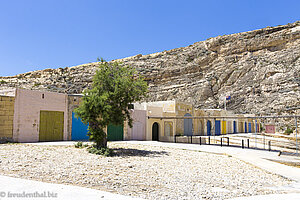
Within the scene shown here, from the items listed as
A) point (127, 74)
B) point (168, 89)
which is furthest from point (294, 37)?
point (127, 74)

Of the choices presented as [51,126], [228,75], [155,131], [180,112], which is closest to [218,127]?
[180,112]

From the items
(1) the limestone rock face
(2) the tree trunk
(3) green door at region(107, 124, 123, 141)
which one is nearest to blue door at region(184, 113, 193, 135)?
(3) green door at region(107, 124, 123, 141)

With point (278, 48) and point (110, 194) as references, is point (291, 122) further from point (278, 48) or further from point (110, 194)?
point (110, 194)

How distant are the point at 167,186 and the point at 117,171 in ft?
7.69

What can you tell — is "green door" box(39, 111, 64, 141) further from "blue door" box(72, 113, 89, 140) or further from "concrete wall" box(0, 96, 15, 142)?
"concrete wall" box(0, 96, 15, 142)

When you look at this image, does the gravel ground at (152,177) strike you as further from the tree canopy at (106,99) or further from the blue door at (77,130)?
the blue door at (77,130)

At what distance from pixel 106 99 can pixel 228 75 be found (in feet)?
141

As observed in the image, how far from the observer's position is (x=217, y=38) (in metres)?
55.9

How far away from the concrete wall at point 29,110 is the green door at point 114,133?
5083mm

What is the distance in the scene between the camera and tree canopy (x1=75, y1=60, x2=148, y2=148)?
44.2 ft

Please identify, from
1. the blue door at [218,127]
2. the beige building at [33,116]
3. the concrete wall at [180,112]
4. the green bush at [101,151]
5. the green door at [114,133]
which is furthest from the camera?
the blue door at [218,127]

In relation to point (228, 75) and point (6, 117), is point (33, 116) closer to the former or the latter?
point (6, 117)

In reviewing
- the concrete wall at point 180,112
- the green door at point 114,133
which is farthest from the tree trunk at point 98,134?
the concrete wall at point 180,112

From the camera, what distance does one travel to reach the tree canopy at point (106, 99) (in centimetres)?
1346
